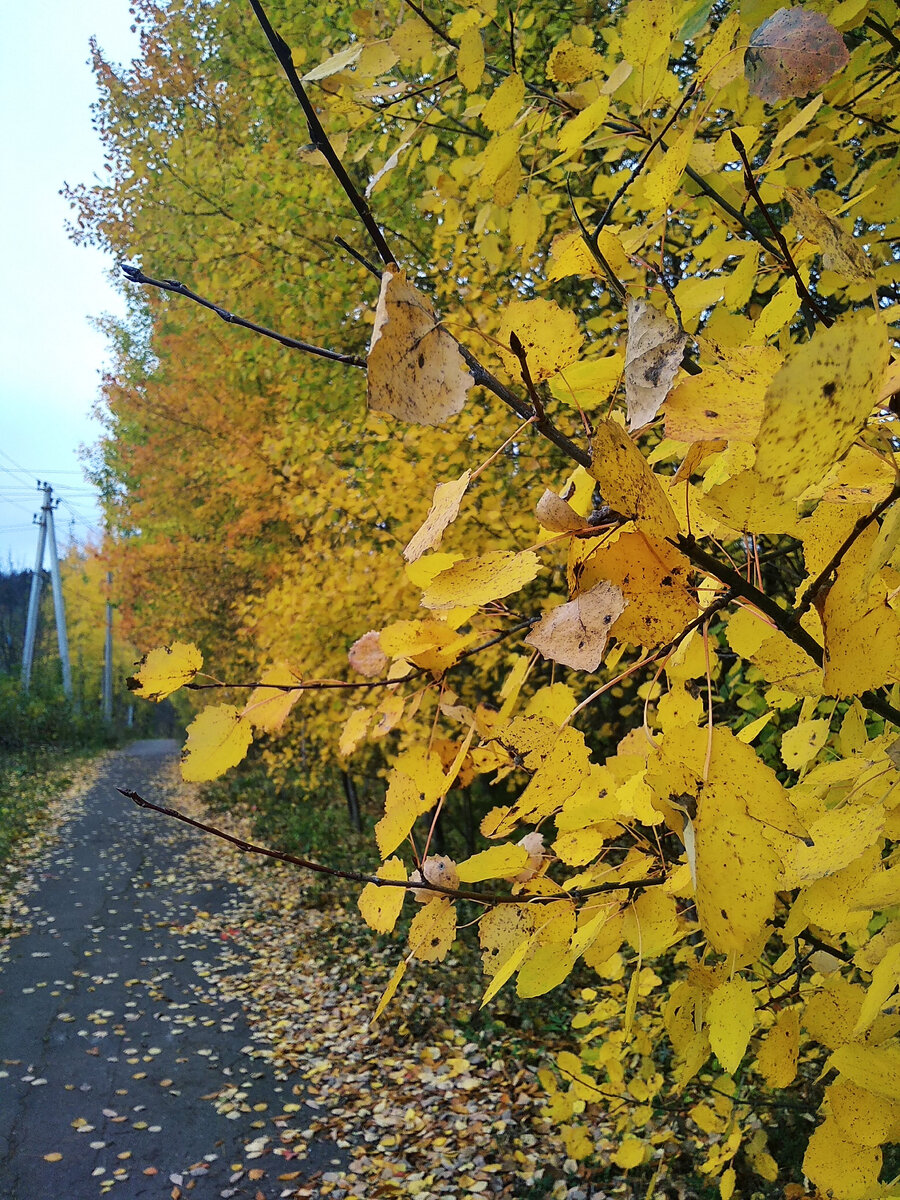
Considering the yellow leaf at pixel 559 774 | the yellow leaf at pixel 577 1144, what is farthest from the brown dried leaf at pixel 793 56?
the yellow leaf at pixel 577 1144

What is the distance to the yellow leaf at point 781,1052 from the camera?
87 centimetres

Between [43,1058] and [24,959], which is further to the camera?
[24,959]

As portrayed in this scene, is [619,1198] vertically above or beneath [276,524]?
beneath

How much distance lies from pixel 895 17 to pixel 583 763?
5.40 ft

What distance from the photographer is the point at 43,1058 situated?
183 inches

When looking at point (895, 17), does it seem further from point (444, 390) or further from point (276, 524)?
point (276, 524)

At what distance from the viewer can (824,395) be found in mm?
342

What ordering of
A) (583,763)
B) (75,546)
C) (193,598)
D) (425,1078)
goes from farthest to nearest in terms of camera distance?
(75,546) → (193,598) → (425,1078) → (583,763)

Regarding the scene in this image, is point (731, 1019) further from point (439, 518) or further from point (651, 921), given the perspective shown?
point (439, 518)

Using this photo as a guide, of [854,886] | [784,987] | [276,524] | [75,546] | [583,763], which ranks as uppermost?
[75,546]

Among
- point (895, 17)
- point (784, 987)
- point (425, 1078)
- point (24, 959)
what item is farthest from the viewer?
point (24, 959)

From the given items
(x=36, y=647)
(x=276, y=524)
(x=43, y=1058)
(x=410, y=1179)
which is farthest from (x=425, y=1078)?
(x=36, y=647)

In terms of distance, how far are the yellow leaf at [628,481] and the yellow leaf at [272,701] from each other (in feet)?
1.16

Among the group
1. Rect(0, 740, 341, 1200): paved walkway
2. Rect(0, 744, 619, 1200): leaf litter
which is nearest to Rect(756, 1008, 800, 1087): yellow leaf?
Rect(0, 744, 619, 1200): leaf litter
